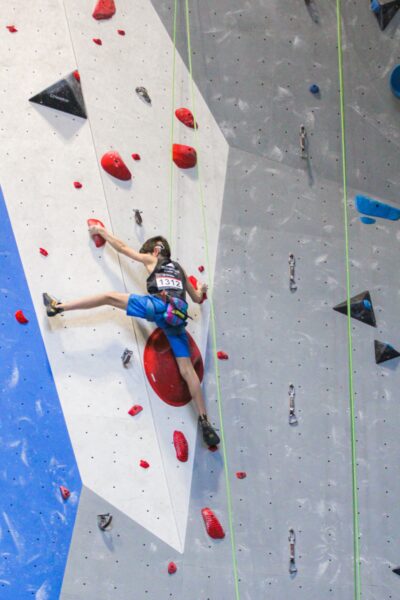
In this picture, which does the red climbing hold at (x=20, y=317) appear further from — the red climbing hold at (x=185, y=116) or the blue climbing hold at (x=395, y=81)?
the blue climbing hold at (x=395, y=81)

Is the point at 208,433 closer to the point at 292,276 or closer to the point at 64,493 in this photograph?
the point at 64,493

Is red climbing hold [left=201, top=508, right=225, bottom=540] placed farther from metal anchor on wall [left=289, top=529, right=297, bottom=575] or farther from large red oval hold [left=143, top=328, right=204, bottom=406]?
large red oval hold [left=143, top=328, right=204, bottom=406]

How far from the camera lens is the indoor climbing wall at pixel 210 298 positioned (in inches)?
141

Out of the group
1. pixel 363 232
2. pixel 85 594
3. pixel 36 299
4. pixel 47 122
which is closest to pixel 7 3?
pixel 47 122

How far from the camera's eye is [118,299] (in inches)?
139

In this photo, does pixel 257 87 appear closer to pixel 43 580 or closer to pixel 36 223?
pixel 36 223

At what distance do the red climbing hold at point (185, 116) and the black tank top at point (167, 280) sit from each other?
0.70 meters

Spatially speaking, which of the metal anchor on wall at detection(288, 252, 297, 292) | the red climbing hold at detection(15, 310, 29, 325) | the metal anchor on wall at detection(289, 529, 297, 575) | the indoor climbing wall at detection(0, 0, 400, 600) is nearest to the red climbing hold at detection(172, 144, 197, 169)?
the indoor climbing wall at detection(0, 0, 400, 600)

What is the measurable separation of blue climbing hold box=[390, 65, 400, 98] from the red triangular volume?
4.38ft

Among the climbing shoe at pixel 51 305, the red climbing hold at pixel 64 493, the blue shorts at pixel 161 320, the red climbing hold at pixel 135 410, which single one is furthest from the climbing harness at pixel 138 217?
the red climbing hold at pixel 64 493

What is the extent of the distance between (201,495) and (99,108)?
1699mm

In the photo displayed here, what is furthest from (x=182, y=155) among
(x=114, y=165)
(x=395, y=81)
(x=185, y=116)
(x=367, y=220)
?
(x=395, y=81)

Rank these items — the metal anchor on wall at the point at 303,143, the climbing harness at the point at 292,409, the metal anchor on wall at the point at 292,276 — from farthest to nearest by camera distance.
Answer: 1. the metal anchor on wall at the point at 303,143
2. the metal anchor on wall at the point at 292,276
3. the climbing harness at the point at 292,409

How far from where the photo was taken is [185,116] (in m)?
3.97
